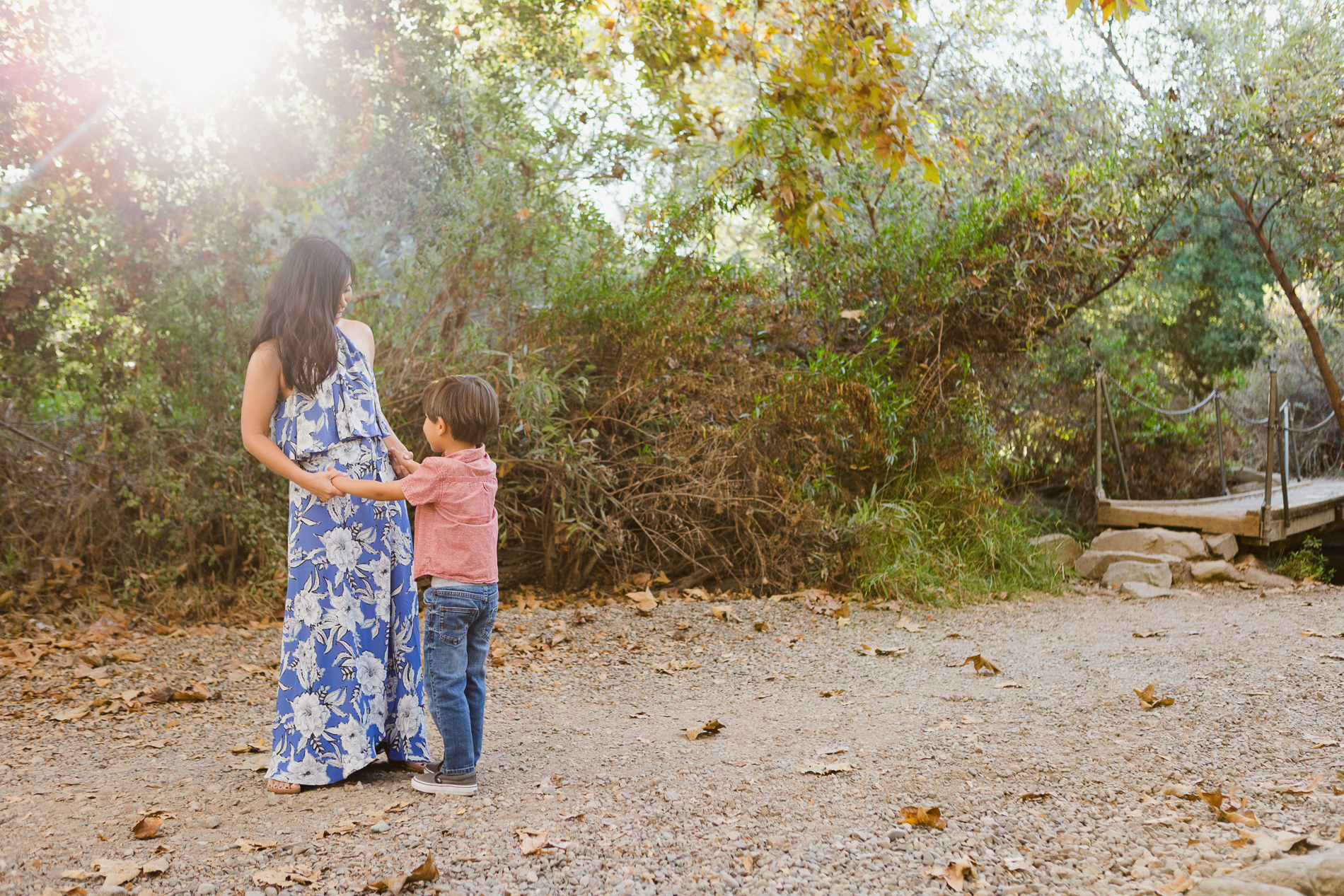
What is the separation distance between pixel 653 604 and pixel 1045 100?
23.5 ft

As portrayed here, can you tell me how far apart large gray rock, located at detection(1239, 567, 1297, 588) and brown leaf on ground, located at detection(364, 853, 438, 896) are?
744 cm

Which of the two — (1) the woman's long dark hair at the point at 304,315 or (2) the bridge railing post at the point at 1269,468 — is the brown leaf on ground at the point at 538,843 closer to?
(1) the woman's long dark hair at the point at 304,315

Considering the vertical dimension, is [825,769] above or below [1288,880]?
below

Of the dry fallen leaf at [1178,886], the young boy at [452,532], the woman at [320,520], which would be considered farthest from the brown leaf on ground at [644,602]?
the dry fallen leaf at [1178,886]

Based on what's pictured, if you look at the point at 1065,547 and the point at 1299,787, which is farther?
the point at 1065,547

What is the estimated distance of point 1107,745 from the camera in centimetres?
332

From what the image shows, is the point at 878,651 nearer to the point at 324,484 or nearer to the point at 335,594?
the point at 335,594

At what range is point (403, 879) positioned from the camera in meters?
2.32

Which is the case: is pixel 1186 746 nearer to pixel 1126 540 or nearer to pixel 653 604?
pixel 653 604

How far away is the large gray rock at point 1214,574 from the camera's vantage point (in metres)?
7.90

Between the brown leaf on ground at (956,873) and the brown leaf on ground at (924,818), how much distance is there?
9.5 inches

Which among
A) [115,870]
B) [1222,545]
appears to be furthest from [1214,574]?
[115,870]

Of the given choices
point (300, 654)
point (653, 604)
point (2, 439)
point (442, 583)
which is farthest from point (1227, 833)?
point (2, 439)

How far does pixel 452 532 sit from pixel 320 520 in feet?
1.59
